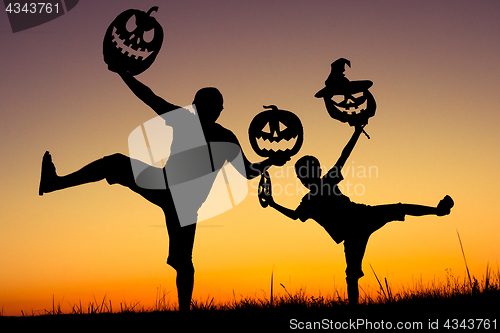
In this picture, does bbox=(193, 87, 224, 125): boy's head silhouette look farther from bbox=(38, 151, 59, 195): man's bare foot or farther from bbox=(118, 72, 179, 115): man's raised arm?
bbox=(38, 151, 59, 195): man's bare foot

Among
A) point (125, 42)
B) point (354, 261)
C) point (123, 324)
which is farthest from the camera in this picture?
point (354, 261)

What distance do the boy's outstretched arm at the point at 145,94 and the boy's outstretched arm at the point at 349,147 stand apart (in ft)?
7.35

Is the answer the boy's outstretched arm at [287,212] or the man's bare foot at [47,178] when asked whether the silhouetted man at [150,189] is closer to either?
the man's bare foot at [47,178]

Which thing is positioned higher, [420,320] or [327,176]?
[327,176]

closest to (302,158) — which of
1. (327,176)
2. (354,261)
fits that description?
(327,176)

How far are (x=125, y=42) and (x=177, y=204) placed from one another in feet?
6.36

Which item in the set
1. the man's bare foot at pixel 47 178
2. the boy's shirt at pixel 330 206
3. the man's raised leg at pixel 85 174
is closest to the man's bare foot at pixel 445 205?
the boy's shirt at pixel 330 206

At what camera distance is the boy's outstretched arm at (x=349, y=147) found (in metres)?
6.31

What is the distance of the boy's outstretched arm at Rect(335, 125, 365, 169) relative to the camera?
6309 mm

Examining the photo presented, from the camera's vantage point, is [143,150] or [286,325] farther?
[143,150]

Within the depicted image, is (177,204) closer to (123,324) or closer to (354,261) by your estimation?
(123,324)

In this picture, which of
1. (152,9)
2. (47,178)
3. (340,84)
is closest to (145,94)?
(152,9)

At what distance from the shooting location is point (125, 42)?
5820 millimetres

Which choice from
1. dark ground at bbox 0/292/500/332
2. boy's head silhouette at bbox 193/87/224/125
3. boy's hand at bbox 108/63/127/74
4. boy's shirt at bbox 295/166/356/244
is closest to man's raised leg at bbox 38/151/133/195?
boy's hand at bbox 108/63/127/74
